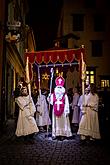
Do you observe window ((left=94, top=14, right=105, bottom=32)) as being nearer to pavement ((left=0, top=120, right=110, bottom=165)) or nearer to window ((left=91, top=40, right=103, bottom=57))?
window ((left=91, top=40, right=103, bottom=57))

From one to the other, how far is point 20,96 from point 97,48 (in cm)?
2885

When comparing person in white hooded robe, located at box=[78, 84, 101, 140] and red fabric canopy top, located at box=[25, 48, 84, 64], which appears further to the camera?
red fabric canopy top, located at box=[25, 48, 84, 64]

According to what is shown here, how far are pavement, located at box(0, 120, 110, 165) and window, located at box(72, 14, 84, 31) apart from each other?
29.0 meters

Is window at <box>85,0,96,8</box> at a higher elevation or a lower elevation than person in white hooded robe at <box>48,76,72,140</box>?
higher

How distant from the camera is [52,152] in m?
10.2

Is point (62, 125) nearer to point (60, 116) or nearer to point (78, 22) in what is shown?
point (60, 116)

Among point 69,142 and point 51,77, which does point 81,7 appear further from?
point 69,142

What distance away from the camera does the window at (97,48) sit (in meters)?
40.6

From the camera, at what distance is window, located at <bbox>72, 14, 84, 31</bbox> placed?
40938 mm

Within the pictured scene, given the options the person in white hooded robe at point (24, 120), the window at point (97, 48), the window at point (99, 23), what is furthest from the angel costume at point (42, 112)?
the window at point (99, 23)

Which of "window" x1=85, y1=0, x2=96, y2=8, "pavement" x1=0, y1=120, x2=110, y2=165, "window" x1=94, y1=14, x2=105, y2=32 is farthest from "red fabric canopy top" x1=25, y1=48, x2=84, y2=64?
"window" x1=85, y1=0, x2=96, y2=8

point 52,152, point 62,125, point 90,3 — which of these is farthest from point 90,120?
point 90,3

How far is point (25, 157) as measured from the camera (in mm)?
9328

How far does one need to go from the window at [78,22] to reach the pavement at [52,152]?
29047 mm
